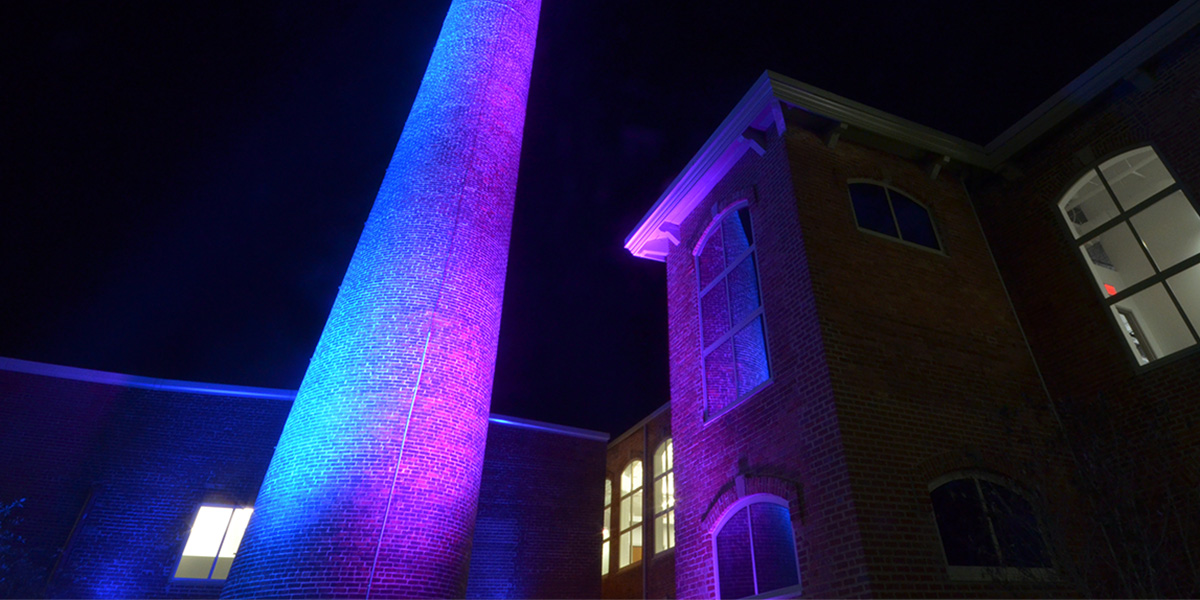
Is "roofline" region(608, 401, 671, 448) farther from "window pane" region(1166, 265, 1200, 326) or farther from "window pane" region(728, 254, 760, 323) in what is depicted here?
"window pane" region(1166, 265, 1200, 326)

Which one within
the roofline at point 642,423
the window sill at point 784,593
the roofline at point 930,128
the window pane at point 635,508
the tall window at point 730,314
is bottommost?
the window sill at point 784,593

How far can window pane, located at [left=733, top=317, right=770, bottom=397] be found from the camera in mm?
8477

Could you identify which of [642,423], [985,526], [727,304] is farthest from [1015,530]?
[642,423]

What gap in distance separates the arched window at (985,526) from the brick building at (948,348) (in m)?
0.03

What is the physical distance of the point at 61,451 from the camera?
1356 centimetres

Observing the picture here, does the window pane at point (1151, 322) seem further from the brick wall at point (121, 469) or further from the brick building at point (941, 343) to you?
the brick wall at point (121, 469)

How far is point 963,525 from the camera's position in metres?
6.08

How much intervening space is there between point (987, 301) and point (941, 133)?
279 cm

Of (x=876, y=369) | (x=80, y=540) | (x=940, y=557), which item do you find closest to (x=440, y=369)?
(x=876, y=369)

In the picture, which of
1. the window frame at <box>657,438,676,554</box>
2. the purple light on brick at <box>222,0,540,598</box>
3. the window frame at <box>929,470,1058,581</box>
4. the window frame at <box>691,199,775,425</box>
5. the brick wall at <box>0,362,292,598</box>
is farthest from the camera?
the window frame at <box>657,438,676,554</box>

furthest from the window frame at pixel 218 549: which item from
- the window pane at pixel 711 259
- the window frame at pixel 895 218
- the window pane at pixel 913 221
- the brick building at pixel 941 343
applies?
the window pane at pixel 913 221

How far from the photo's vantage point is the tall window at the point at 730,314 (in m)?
8.53

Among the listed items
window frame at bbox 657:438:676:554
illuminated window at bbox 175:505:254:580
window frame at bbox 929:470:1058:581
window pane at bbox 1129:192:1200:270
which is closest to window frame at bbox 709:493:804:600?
window frame at bbox 929:470:1058:581

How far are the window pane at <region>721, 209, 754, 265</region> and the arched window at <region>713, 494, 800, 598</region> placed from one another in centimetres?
384
